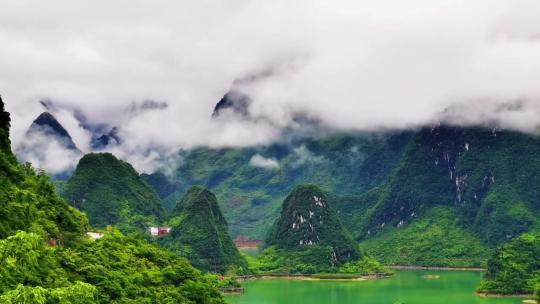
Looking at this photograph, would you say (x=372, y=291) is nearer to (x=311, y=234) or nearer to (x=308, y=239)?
(x=308, y=239)

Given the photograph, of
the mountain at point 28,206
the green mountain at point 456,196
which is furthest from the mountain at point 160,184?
the mountain at point 28,206

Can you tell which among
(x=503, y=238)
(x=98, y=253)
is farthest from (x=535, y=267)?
(x=98, y=253)

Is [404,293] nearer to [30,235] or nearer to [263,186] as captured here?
[30,235]

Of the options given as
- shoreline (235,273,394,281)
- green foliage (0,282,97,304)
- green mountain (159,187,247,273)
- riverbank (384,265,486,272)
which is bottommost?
green foliage (0,282,97,304)

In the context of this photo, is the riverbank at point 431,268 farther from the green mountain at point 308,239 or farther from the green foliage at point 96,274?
the green foliage at point 96,274

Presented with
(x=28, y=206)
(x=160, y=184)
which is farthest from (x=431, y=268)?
(x=160, y=184)

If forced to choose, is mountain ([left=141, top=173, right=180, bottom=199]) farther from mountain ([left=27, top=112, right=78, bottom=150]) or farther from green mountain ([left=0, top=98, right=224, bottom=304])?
green mountain ([left=0, top=98, right=224, bottom=304])

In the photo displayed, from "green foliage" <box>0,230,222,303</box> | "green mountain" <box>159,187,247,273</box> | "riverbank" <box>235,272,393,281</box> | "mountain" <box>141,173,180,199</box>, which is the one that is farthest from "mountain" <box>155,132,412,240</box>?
"green foliage" <box>0,230,222,303</box>
